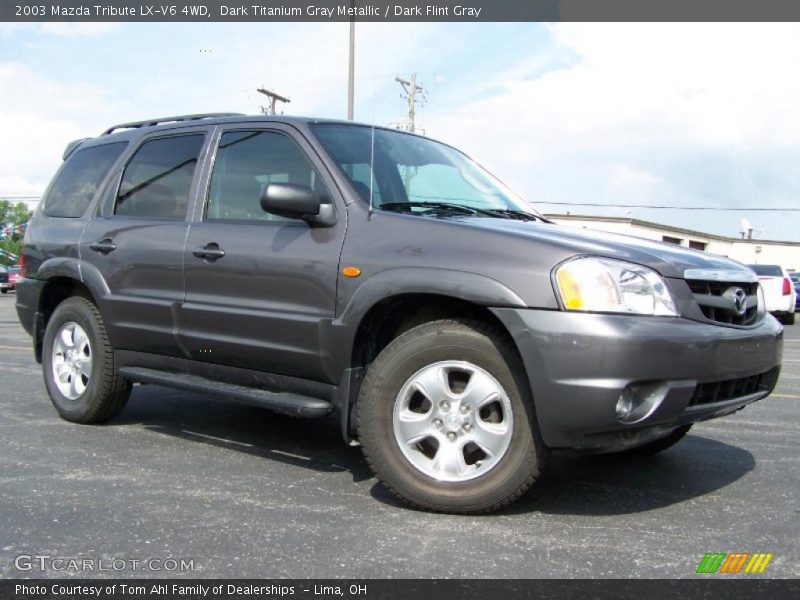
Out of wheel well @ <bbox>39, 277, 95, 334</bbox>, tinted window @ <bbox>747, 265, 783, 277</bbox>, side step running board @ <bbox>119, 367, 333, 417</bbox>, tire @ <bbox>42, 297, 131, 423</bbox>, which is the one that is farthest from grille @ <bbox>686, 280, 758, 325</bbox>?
tinted window @ <bbox>747, 265, 783, 277</bbox>

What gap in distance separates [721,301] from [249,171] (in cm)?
253

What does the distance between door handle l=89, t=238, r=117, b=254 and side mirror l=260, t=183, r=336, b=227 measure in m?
1.56

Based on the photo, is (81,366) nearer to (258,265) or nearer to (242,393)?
(242,393)

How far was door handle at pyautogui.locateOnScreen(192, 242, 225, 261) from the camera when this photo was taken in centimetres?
427

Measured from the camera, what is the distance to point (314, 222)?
3.91 m

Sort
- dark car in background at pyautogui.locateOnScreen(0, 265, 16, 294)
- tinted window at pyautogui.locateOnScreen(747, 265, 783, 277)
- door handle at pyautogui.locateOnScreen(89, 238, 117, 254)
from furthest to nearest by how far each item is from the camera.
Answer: dark car in background at pyautogui.locateOnScreen(0, 265, 16, 294), tinted window at pyautogui.locateOnScreen(747, 265, 783, 277), door handle at pyautogui.locateOnScreen(89, 238, 117, 254)

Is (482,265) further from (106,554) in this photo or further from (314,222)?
(106,554)

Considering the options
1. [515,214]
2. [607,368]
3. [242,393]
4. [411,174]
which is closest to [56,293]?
[242,393]

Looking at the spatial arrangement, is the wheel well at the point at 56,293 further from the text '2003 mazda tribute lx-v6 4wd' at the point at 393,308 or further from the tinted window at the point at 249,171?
the tinted window at the point at 249,171

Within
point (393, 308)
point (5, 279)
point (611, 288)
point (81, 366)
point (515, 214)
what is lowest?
point (5, 279)

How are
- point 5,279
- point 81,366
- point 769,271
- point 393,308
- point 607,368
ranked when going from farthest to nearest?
point 5,279 → point 769,271 → point 81,366 → point 393,308 → point 607,368

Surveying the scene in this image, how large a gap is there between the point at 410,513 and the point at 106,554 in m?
1.24

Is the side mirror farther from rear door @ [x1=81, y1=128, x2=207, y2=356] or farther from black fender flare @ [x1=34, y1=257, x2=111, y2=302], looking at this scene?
black fender flare @ [x1=34, y1=257, x2=111, y2=302]

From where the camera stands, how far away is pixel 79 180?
552 centimetres
